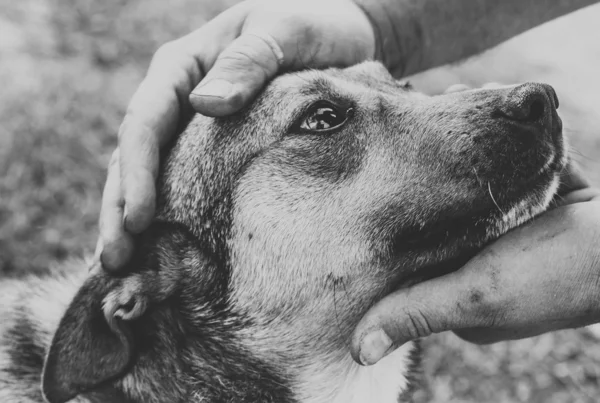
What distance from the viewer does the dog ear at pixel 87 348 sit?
2.91m

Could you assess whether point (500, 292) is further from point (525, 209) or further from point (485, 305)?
point (525, 209)

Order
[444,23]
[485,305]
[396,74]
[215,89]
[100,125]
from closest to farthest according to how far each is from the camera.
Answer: [485,305] → [215,89] → [444,23] → [396,74] → [100,125]

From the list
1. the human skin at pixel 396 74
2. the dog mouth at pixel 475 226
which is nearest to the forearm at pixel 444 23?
the human skin at pixel 396 74

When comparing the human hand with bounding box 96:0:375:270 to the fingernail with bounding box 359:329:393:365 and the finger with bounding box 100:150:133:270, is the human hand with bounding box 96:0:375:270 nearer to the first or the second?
the finger with bounding box 100:150:133:270

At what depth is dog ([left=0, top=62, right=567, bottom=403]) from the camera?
291cm

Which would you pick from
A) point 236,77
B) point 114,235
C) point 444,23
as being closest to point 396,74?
point 444,23

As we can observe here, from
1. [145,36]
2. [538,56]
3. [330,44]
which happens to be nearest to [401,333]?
[330,44]

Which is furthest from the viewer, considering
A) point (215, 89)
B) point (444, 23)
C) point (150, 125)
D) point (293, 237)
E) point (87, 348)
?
point (444, 23)

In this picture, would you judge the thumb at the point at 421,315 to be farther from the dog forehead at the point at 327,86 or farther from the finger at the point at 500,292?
the dog forehead at the point at 327,86

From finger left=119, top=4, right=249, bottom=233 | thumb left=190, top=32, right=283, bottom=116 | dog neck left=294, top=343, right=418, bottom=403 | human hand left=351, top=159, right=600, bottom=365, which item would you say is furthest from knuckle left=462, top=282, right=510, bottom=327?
finger left=119, top=4, right=249, bottom=233

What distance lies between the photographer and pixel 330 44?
4125 millimetres

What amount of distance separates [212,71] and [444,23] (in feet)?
6.71

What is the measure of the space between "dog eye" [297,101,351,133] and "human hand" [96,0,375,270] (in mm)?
316

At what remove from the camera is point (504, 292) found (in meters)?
2.86
